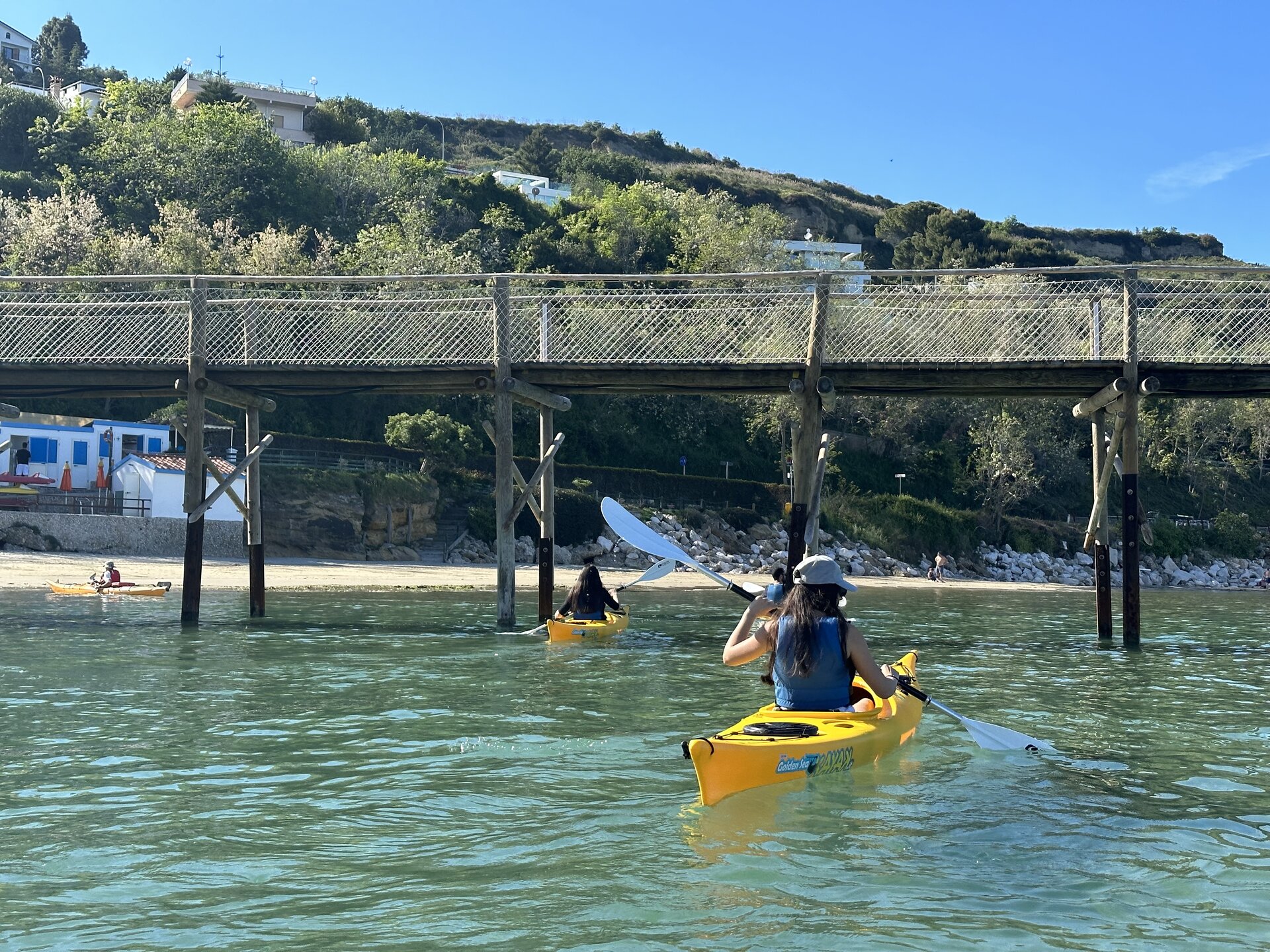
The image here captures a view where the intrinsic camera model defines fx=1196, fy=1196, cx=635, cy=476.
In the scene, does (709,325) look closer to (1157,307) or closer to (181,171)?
(1157,307)

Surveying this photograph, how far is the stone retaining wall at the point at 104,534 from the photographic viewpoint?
122ft

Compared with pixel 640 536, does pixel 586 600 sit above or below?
below

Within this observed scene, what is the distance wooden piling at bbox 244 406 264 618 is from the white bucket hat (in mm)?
15460

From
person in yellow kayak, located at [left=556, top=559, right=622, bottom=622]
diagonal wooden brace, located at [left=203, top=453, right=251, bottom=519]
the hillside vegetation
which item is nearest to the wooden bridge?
diagonal wooden brace, located at [left=203, top=453, right=251, bottom=519]

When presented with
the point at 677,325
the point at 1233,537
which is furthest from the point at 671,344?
the point at 1233,537

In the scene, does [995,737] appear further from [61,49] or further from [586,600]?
[61,49]

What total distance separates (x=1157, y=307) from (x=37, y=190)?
74.2 metres

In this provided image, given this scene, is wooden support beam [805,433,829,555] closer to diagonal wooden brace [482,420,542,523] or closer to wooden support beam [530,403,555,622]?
diagonal wooden brace [482,420,542,523]

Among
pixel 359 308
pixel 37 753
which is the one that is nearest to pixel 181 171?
pixel 359 308

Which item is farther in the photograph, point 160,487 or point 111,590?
point 160,487

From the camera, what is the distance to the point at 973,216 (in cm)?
11494

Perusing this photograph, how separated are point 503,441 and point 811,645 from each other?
12.4 metres

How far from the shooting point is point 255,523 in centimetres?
2211

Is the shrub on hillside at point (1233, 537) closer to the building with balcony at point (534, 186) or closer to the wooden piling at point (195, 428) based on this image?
the wooden piling at point (195, 428)
